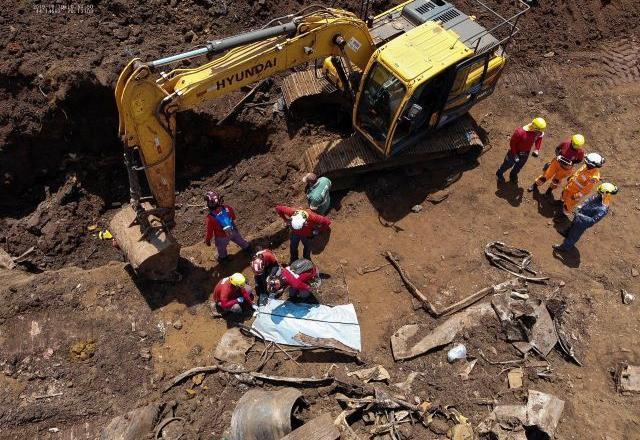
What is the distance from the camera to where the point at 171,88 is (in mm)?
6996

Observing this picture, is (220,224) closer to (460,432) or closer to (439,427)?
(439,427)

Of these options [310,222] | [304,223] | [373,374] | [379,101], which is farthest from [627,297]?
[304,223]

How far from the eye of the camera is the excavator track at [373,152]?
9.60 m

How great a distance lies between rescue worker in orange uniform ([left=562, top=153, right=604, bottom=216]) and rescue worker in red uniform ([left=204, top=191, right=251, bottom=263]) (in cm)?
613

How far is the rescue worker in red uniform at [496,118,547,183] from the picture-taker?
9.25 metres

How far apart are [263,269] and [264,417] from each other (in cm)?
238

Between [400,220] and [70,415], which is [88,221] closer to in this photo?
[70,415]

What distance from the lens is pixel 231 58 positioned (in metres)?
7.29

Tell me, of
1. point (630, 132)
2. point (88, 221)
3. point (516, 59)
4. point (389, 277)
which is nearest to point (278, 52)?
point (389, 277)

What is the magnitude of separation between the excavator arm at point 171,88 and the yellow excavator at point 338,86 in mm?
16

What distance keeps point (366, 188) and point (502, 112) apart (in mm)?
4012

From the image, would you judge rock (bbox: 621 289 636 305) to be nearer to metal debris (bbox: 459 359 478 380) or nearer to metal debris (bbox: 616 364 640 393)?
metal debris (bbox: 616 364 640 393)

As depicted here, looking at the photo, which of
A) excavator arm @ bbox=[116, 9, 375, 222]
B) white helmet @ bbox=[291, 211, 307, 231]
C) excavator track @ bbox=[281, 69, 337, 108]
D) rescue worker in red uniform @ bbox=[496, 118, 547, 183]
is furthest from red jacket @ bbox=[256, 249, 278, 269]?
rescue worker in red uniform @ bbox=[496, 118, 547, 183]

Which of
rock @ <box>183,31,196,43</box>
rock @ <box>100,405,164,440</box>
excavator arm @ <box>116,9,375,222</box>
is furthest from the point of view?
rock @ <box>183,31,196,43</box>
